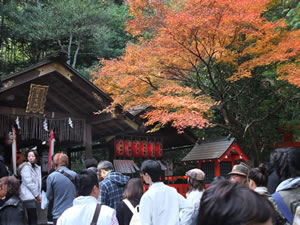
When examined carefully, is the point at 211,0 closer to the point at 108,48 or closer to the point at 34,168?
the point at 34,168

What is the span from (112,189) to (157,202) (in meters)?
1.45

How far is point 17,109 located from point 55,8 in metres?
15.6

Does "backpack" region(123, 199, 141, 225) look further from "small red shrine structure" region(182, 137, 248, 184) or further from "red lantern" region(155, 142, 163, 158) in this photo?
"red lantern" region(155, 142, 163, 158)

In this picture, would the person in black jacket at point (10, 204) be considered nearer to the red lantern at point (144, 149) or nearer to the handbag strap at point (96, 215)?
the handbag strap at point (96, 215)

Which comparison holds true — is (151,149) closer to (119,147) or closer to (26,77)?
(119,147)

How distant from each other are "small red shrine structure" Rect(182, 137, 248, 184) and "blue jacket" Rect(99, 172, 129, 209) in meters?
5.77

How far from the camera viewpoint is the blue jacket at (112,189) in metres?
4.78

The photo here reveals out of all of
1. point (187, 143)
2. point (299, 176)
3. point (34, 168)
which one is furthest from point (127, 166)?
point (299, 176)

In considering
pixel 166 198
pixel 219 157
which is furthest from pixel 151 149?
pixel 166 198

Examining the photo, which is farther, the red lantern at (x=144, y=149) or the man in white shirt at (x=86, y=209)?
the red lantern at (x=144, y=149)

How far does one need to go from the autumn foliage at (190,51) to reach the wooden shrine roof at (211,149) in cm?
113

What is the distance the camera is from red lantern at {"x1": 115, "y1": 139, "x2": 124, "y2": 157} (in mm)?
11737

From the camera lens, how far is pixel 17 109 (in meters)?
9.18

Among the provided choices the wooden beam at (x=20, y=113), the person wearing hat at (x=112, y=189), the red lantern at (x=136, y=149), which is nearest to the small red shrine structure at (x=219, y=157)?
the red lantern at (x=136, y=149)
